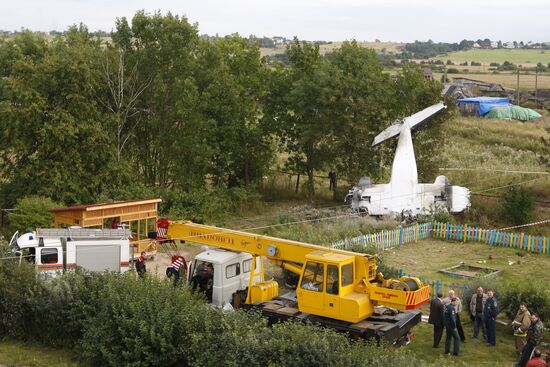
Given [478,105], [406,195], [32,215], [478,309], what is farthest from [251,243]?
[478,105]

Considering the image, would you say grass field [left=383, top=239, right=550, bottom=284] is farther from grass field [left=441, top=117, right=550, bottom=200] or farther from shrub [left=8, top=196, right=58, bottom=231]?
shrub [left=8, top=196, right=58, bottom=231]

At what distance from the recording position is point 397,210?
105 feet

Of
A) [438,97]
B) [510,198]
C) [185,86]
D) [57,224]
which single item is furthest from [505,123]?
[57,224]

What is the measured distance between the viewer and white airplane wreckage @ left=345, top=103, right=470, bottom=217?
32.2 m

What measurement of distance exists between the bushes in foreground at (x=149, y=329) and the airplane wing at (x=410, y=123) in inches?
731

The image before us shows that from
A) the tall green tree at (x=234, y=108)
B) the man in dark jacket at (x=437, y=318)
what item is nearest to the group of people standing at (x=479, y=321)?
the man in dark jacket at (x=437, y=318)

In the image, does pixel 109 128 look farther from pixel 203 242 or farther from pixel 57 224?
pixel 203 242

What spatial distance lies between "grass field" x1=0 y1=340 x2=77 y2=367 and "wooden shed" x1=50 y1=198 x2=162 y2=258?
20.8 feet

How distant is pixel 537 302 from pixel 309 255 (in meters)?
6.05

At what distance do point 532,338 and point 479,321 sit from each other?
112 inches

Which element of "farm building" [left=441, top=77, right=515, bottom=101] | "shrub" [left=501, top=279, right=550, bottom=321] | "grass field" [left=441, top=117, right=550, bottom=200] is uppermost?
"farm building" [left=441, top=77, right=515, bottom=101]

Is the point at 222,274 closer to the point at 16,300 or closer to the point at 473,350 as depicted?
the point at 16,300

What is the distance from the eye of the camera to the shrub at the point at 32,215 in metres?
27.5

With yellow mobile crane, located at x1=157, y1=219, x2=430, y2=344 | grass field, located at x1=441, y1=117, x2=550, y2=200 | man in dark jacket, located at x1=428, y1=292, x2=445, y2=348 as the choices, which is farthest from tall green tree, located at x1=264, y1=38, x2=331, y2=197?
man in dark jacket, located at x1=428, y1=292, x2=445, y2=348
